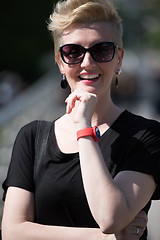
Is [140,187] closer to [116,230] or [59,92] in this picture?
[116,230]

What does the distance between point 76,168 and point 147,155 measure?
0.37m

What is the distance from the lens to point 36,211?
237cm

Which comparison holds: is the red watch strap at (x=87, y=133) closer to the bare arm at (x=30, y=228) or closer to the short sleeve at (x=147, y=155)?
the short sleeve at (x=147, y=155)

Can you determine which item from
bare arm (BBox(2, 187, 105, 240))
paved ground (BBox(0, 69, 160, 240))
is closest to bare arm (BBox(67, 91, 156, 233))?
bare arm (BBox(2, 187, 105, 240))

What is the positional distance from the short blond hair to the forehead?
0.03m

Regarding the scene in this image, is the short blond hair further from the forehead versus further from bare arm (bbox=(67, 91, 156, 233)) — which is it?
bare arm (bbox=(67, 91, 156, 233))

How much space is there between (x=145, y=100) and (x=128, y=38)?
11.6ft

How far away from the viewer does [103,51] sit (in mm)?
2309

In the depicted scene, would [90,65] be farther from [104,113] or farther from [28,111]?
[28,111]

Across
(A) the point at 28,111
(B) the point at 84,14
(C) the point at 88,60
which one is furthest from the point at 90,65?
(A) the point at 28,111

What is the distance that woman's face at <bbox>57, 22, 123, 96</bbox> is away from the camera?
7.61 feet

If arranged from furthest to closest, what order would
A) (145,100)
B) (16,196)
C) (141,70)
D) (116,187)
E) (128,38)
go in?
(128,38) < (141,70) < (145,100) < (16,196) < (116,187)

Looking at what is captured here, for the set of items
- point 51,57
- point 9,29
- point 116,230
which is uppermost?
point 9,29

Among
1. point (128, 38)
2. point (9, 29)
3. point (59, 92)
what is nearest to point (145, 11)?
point (128, 38)
